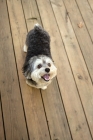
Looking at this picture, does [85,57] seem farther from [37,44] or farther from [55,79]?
[37,44]

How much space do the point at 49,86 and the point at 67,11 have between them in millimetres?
1201

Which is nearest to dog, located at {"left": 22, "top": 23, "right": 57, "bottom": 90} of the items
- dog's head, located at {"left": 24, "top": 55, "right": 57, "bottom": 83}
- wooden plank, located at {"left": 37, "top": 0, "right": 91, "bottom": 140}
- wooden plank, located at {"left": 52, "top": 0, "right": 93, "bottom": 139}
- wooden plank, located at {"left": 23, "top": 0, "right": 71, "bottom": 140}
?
dog's head, located at {"left": 24, "top": 55, "right": 57, "bottom": 83}

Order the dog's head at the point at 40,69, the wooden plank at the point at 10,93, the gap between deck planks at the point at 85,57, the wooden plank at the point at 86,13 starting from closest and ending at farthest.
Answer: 1. the dog's head at the point at 40,69
2. the wooden plank at the point at 10,93
3. the gap between deck planks at the point at 85,57
4. the wooden plank at the point at 86,13

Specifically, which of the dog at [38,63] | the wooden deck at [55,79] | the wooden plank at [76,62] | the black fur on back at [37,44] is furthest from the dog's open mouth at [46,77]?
the wooden plank at [76,62]

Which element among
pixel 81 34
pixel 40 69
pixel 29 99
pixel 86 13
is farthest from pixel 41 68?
pixel 86 13

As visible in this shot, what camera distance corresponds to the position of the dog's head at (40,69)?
1.87 m

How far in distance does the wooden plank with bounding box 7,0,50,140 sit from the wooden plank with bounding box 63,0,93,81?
0.67 m

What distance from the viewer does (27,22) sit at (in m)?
2.79

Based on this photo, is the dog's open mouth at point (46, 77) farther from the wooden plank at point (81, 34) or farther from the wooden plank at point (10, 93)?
the wooden plank at point (81, 34)

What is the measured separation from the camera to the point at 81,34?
2.79 metres

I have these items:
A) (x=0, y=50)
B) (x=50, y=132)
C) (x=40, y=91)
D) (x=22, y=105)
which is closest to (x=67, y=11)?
(x=0, y=50)

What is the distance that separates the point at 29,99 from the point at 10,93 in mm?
205

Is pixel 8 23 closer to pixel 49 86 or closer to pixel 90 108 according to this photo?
pixel 49 86

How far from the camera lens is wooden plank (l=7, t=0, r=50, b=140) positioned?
6.79 feet
